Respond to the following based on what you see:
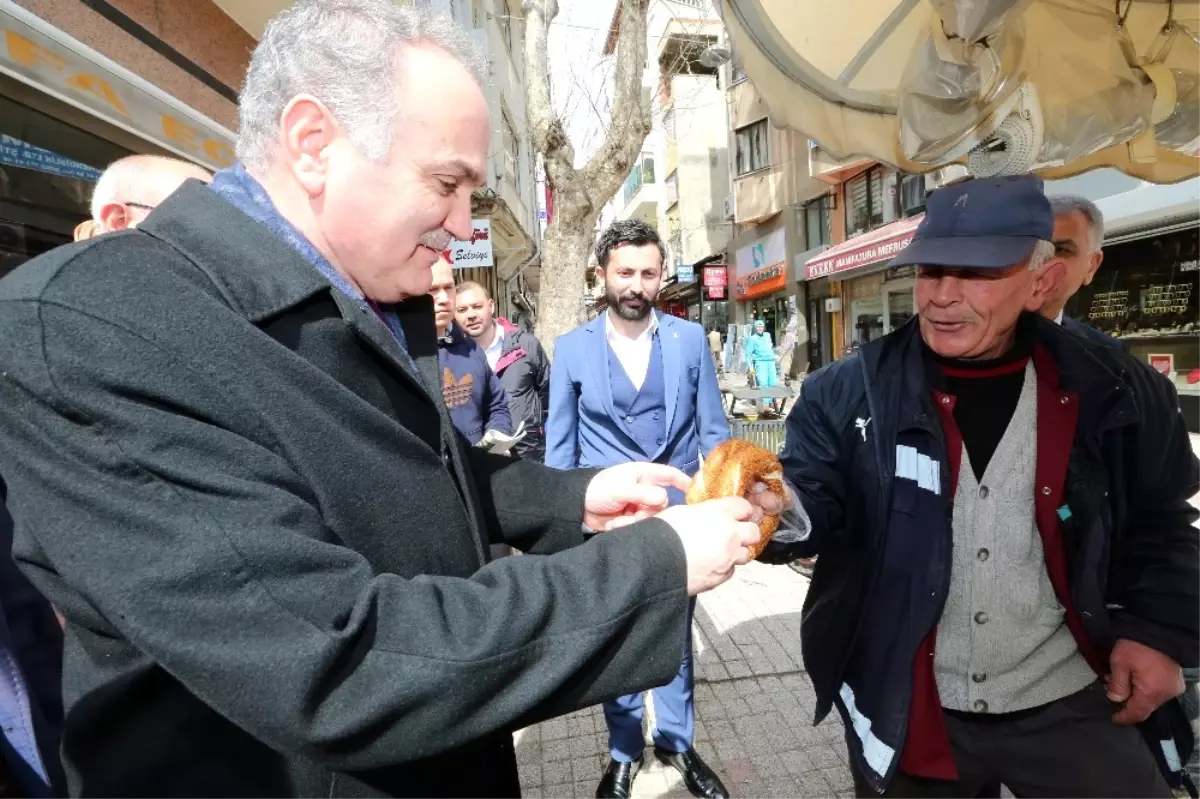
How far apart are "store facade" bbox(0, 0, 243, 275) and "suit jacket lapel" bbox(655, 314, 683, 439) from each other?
280 centimetres

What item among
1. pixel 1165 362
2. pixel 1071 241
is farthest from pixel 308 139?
pixel 1165 362

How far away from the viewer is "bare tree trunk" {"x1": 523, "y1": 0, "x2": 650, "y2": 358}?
750cm

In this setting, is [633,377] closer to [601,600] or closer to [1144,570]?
[1144,570]

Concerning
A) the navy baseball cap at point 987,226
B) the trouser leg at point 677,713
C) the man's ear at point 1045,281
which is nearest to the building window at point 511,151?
the man's ear at point 1045,281

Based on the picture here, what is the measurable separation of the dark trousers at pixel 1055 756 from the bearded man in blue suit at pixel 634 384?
1.47 meters

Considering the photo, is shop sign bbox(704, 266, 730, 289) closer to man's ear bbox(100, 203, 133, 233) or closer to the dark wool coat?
man's ear bbox(100, 203, 133, 233)

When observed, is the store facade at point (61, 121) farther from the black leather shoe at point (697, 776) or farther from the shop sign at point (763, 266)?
the shop sign at point (763, 266)

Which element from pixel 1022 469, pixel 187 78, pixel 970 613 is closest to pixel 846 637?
pixel 970 613

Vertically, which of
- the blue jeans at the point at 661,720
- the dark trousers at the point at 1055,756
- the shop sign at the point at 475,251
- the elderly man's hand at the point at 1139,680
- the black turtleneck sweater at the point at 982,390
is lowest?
the blue jeans at the point at 661,720

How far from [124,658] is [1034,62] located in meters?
2.98

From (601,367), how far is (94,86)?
2617mm

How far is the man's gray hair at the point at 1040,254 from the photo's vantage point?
6.62 feet

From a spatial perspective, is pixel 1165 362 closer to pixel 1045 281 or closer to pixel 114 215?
pixel 1045 281

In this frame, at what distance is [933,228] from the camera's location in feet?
6.90
